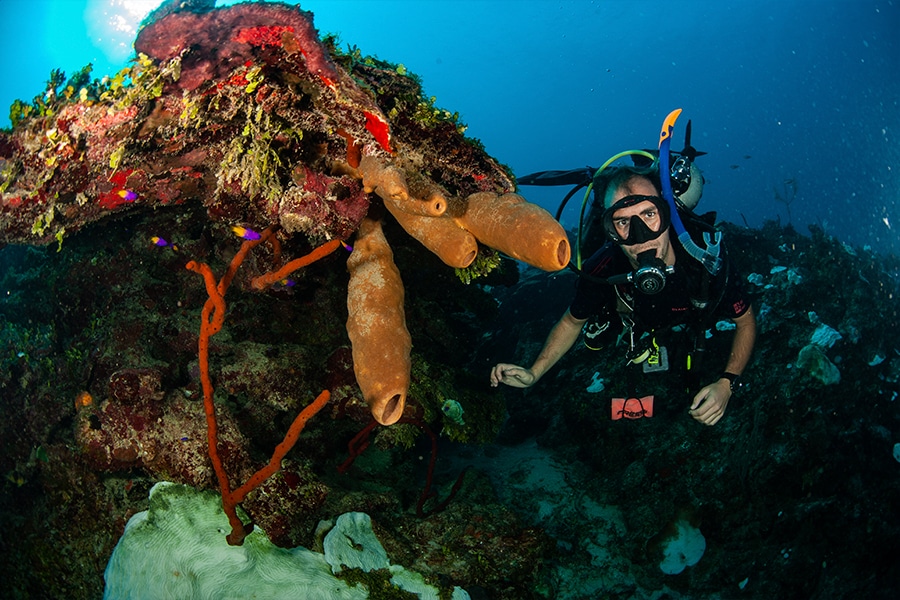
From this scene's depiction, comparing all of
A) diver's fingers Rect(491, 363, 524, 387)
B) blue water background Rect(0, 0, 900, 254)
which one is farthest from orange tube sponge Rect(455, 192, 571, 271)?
blue water background Rect(0, 0, 900, 254)

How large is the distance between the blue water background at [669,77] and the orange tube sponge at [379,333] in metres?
32.1

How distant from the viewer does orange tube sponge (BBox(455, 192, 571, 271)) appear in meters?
1.88

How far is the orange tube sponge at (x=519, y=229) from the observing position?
188 cm

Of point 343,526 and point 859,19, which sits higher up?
point 859,19

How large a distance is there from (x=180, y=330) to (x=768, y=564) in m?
5.98

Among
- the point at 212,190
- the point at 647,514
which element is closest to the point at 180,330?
the point at 212,190

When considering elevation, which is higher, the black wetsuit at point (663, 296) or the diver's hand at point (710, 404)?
the black wetsuit at point (663, 296)

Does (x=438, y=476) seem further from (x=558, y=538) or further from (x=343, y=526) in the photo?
(x=343, y=526)

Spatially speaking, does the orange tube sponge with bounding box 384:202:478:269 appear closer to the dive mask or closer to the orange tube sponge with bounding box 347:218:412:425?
the orange tube sponge with bounding box 347:218:412:425

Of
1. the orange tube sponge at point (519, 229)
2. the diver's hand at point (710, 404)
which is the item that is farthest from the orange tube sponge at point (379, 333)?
the diver's hand at point (710, 404)

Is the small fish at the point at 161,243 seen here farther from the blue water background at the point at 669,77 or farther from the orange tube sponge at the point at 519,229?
the blue water background at the point at 669,77

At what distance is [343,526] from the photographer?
277 centimetres

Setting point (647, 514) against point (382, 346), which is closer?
point (382, 346)

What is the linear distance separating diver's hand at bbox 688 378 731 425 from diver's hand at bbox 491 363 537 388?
146 cm
